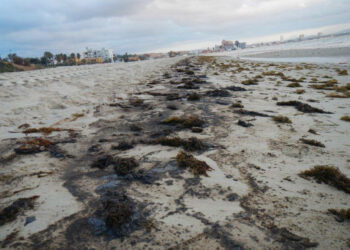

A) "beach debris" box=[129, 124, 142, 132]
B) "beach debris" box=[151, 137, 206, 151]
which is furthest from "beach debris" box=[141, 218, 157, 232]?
"beach debris" box=[129, 124, 142, 132]

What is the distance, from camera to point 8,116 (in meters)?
4.72

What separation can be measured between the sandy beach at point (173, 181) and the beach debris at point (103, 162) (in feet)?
0.06

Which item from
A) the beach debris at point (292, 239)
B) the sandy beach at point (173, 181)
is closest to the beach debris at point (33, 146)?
the sandy beach at point (173, 181)

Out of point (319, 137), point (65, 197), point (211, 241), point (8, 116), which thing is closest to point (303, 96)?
point (319, 137)

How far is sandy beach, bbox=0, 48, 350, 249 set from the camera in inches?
64.3

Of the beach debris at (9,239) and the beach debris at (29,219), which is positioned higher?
the beach debris at (29,219)

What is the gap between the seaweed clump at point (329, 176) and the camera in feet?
7.13

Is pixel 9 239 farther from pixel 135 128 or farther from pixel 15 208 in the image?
pixel 135 128

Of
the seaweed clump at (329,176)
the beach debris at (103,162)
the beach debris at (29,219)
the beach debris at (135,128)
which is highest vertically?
the beach debris at (135,128)

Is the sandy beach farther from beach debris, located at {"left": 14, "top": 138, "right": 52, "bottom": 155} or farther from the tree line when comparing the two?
the tree line

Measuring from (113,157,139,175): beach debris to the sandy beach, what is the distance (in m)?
0.01

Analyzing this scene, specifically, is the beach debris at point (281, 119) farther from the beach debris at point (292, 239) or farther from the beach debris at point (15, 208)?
the beach debris at point (15, 208)

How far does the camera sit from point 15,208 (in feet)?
6.21

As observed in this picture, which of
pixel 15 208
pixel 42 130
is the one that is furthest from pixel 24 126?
pixel 15 208
